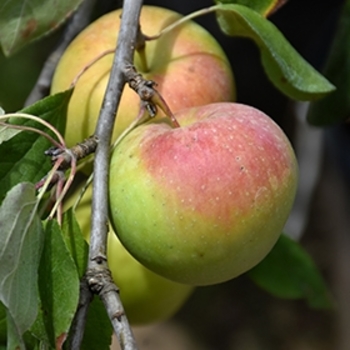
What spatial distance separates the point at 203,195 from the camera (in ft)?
1.83

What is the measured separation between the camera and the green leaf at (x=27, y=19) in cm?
74

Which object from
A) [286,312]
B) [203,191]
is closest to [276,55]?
[203,191]

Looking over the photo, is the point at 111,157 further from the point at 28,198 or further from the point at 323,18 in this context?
the point at 323,18

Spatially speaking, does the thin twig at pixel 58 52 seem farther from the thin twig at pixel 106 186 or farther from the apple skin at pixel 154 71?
the thin twig at pixel 106 186

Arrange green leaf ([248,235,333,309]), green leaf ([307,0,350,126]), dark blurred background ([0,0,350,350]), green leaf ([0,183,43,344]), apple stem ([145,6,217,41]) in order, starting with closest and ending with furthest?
green leaf ([0,183,43,344]) < apple stem ([145,6,217,41]) < green leaf ([307,0,350,126]) < green leaf ([248,235,333,309]) < dark blurred background ([0,0,350,350])

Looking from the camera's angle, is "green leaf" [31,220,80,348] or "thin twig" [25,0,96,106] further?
"thin twig" [25,0,96,106]

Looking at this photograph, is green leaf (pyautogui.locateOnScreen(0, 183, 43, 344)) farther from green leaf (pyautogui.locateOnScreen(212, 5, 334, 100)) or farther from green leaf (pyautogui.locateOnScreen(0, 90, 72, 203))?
→ green leaf (pyautogui.locateOnScreen(212, 5, 334, 100))

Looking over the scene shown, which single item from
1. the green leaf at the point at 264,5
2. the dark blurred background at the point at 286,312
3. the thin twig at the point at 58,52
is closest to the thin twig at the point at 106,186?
the green leaf at the point at 264,5

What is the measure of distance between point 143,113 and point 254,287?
4.14 feet

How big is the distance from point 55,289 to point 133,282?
271 mm

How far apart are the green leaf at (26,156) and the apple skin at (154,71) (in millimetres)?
62

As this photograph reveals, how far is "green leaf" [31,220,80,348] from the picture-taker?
512 millimetres

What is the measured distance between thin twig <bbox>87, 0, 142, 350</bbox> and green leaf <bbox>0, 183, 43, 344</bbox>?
40 millimetres

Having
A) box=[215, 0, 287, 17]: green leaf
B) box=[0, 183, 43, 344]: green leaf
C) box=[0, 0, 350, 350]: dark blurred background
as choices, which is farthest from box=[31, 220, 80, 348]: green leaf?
box=[0, 0, 350, 350]: dark blurred background
